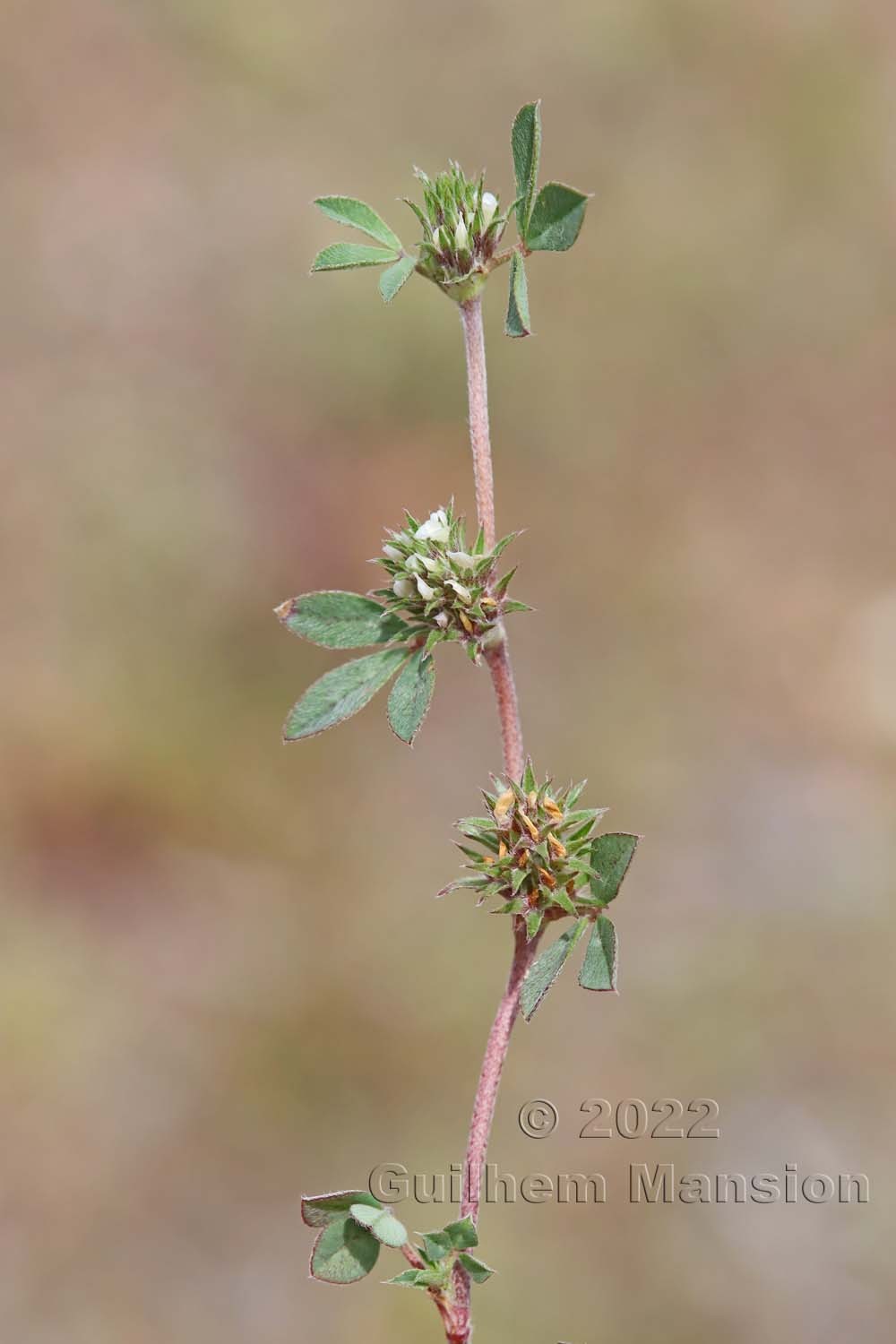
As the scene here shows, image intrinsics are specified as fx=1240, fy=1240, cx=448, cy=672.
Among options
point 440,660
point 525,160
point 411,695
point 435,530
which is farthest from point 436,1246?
point 440,660

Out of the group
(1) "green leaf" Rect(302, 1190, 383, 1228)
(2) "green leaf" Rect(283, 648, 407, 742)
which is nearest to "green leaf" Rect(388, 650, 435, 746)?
(2) "green leaf" Rect(283, 648, 407, 742)

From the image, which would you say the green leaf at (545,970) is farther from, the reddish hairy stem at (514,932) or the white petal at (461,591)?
the white petal at (461,591)

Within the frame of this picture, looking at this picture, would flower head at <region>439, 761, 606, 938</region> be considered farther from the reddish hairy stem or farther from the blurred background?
the blurred background

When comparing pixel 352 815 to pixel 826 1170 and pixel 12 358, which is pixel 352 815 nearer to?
pixel 826 1170

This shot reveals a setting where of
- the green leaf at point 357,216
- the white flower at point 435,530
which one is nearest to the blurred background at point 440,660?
the white flower at point 435,530

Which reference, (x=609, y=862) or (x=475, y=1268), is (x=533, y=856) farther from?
(x=475, y=1268)
